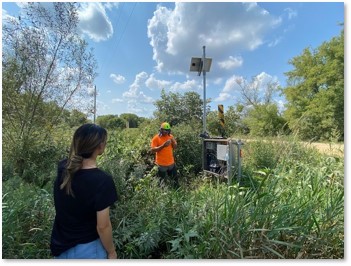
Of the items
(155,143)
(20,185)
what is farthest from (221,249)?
(155,143)

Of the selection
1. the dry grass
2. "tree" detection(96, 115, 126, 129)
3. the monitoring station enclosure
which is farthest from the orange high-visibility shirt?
the dry grass

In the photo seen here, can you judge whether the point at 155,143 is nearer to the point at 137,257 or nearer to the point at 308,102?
the point at 137,257

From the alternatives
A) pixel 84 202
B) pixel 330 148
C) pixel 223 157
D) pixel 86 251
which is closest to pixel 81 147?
pixel 84 202

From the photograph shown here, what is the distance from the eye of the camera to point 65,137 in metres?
4.43

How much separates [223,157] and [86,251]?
2765mm

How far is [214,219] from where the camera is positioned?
1.97 metres

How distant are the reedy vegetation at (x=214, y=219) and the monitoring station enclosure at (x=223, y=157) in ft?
2.74

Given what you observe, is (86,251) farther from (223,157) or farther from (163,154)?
(163,154)

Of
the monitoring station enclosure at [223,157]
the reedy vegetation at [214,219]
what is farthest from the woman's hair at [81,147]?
the monitoring station enclosure at [223,157]

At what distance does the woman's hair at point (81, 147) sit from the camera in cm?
130

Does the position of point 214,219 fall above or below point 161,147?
below

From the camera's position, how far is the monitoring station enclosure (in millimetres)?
3515

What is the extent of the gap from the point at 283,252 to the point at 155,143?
2695 mm

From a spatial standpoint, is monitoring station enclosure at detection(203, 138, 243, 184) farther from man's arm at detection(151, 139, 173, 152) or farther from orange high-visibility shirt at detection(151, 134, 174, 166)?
man's arm at detection(151, 139, 173, 152)
